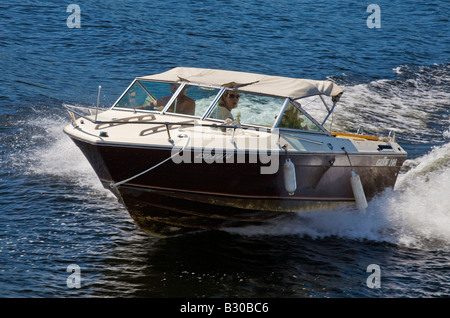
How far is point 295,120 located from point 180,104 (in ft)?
6.48

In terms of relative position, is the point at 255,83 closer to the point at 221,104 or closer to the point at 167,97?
the point at 221,104

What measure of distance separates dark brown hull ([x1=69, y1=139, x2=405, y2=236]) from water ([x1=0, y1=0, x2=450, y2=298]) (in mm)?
471

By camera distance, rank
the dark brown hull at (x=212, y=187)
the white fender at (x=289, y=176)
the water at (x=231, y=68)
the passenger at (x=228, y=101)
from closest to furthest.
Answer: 1. the dark brown hull at (x=212, y=187)
2. the water at (x=231, y=68)
3. the white fender at (x=289, y=176)
4. the passenger at (x=228, y=101)

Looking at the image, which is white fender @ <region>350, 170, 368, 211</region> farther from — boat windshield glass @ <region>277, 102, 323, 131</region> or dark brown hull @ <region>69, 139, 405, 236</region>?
boat windshield glass @ <region>277, 102, 323, 131</region>

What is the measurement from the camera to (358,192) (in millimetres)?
10820

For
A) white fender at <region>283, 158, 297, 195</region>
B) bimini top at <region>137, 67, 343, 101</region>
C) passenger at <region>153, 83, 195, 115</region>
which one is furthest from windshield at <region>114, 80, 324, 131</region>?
white fender at <region>283, 158, 297, 195</region>

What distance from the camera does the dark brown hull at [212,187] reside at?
9.51 meters

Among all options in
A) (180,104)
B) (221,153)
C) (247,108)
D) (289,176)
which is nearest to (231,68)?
(180,104)

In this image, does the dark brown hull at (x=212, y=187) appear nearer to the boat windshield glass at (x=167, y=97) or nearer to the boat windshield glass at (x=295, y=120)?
the boat windshield glass at (x=295, y=120)

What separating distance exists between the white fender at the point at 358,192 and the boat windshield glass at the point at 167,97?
2.78 meters

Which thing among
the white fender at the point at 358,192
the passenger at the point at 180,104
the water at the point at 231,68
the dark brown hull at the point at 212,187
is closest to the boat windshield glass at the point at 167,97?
the passenger at the point at 180,104

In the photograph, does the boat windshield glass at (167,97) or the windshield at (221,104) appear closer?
the windshield at (221,104)

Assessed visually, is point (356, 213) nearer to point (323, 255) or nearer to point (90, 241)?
point (323, 255)

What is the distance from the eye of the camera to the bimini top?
35.2 feet
